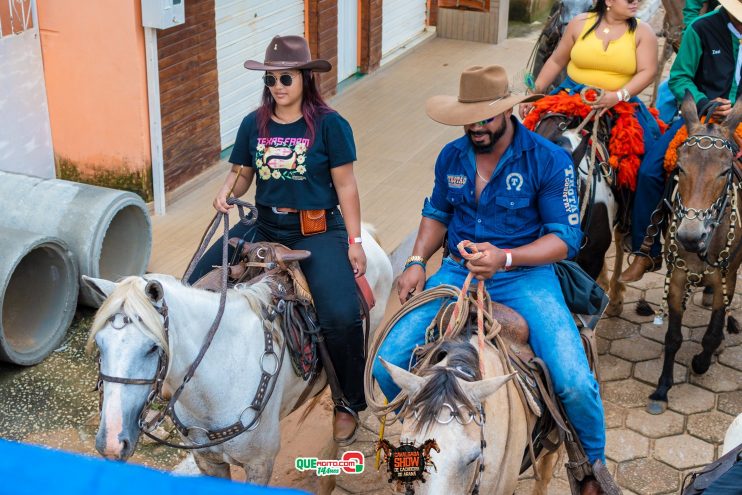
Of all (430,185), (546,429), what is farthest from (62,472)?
(430,185)

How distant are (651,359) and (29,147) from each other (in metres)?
5.41

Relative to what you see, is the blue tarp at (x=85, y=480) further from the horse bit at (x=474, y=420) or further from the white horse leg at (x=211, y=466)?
the white horse leg at (x=211, y=466)

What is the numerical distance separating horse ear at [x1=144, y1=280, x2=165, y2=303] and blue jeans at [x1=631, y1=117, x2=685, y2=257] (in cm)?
398

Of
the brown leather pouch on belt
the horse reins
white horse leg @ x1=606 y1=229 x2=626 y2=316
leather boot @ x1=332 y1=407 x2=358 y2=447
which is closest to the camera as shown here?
the horse reins

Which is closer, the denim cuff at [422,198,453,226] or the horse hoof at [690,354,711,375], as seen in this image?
the denim cuff at [422,198,453,226]

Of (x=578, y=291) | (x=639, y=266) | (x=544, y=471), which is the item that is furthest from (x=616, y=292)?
(x=578, y=291)

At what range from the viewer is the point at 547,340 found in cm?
425

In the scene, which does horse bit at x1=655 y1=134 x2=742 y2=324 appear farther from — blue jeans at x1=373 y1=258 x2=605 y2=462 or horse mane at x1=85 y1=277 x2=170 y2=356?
horse mane at x1=85 y1=277 x2=170 y2=356

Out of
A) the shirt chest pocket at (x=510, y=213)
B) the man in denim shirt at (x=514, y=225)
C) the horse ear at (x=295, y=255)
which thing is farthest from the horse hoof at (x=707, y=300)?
the horse ear at (x=295, y=255)

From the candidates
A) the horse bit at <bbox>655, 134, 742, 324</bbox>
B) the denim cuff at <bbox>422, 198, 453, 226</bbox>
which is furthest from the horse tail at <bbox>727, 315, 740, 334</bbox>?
the denim cuff at <bbox>422, 198, 453, 226</bbox>

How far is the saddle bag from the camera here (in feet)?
15.4

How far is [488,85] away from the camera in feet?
14.4

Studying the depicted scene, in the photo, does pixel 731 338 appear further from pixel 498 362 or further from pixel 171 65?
pixel 171 65
